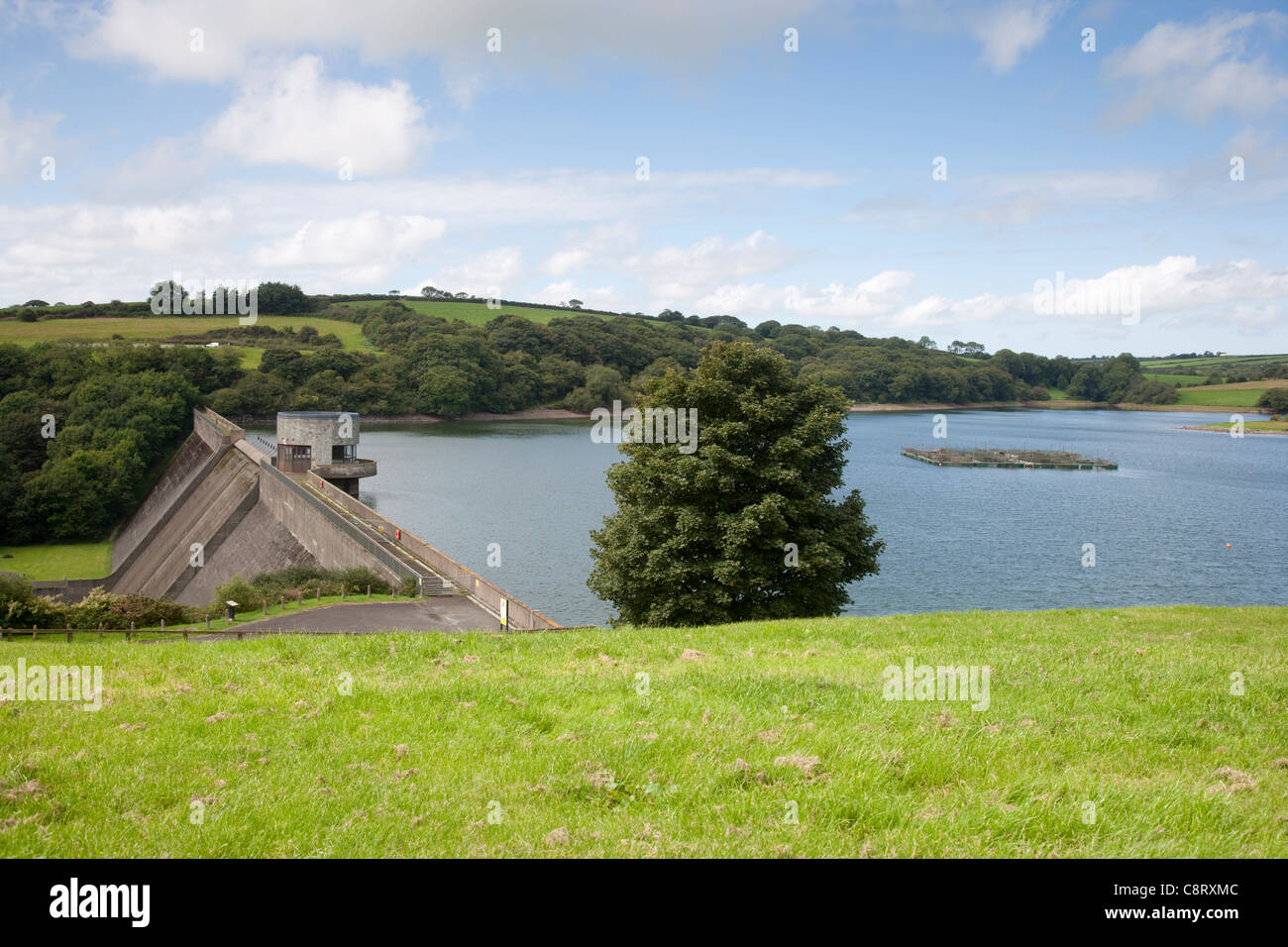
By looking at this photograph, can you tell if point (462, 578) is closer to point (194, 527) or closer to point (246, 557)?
point (246, 557)

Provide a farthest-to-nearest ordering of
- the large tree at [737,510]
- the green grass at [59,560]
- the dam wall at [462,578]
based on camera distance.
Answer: the green grass at [59,560] → the dam wall at [462,578] → the large tree at [737,510]

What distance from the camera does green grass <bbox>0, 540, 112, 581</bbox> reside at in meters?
67.2

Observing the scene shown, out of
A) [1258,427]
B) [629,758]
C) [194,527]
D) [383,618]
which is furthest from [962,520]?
[1258,427]

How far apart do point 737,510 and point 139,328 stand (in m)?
151

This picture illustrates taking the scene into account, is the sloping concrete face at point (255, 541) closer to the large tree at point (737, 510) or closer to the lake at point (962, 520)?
the large tree at point (737, 510)

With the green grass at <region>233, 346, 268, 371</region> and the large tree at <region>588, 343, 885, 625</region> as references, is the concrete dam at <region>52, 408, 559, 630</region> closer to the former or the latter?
the large tree at <region>588, 343, 885, 625</region>

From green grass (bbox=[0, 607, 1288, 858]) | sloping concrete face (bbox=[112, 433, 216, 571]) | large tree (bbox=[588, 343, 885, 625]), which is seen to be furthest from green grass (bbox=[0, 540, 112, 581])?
green grass (bbox=[0, 607, 1288, 858])

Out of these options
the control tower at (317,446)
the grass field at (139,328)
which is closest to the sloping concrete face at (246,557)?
the control tower at (317,446)

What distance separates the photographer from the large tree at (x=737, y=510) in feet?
85.4

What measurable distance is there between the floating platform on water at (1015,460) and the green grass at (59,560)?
88.9m

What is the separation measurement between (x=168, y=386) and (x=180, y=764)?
109 m

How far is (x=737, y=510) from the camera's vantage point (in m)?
27.4
